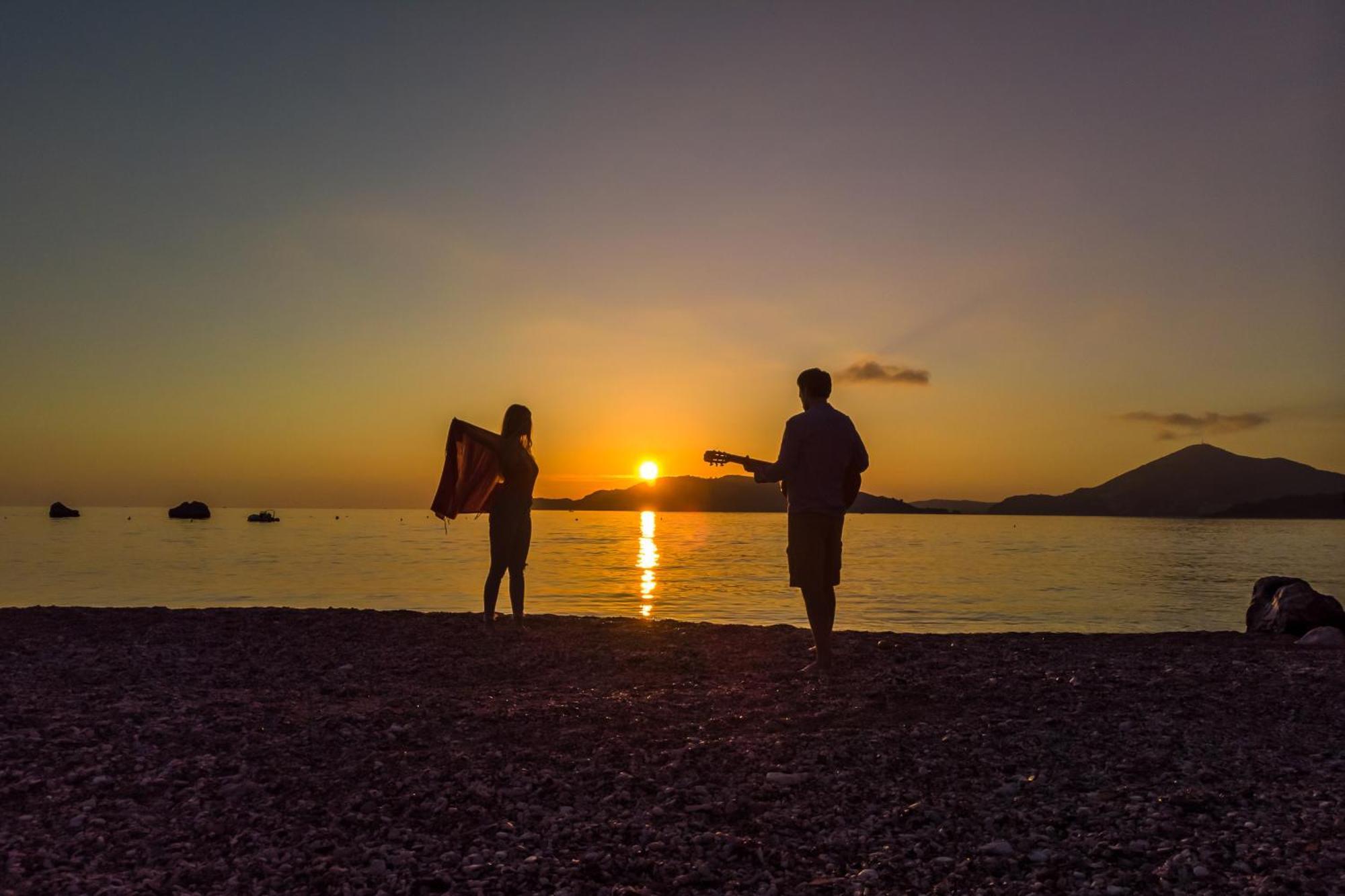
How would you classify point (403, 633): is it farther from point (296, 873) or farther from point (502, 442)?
point (296, 873)

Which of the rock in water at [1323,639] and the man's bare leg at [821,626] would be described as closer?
the man's bare leg at [821,626]

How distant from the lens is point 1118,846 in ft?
15.5

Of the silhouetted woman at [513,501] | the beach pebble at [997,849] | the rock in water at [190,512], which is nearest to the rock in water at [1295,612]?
the beach pebble at [997,849]

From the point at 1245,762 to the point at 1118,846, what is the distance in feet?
7.07

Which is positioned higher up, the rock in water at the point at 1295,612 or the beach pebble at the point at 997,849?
the rock in water at the point at 1295,612

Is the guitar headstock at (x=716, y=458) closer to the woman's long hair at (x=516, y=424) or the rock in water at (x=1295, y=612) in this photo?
the woman's long hair at (x=516, y=424)

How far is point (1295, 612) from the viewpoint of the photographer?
12.7 meters

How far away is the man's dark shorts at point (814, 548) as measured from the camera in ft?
29.1

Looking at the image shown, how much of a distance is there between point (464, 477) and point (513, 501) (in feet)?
4.37

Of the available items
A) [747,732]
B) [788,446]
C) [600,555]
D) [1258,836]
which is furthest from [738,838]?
[600,555]

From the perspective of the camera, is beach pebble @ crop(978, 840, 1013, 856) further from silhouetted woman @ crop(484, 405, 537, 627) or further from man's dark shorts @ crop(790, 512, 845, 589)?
silhouetted woman @ crop(484, 405, 537, 627)

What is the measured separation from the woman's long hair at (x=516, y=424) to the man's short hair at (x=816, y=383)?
14.5 feet

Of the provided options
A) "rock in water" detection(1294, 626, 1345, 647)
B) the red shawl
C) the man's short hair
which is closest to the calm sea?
"rock in water" detection(1294, 626, 1345, 647)

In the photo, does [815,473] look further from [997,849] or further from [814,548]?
[997,849]
